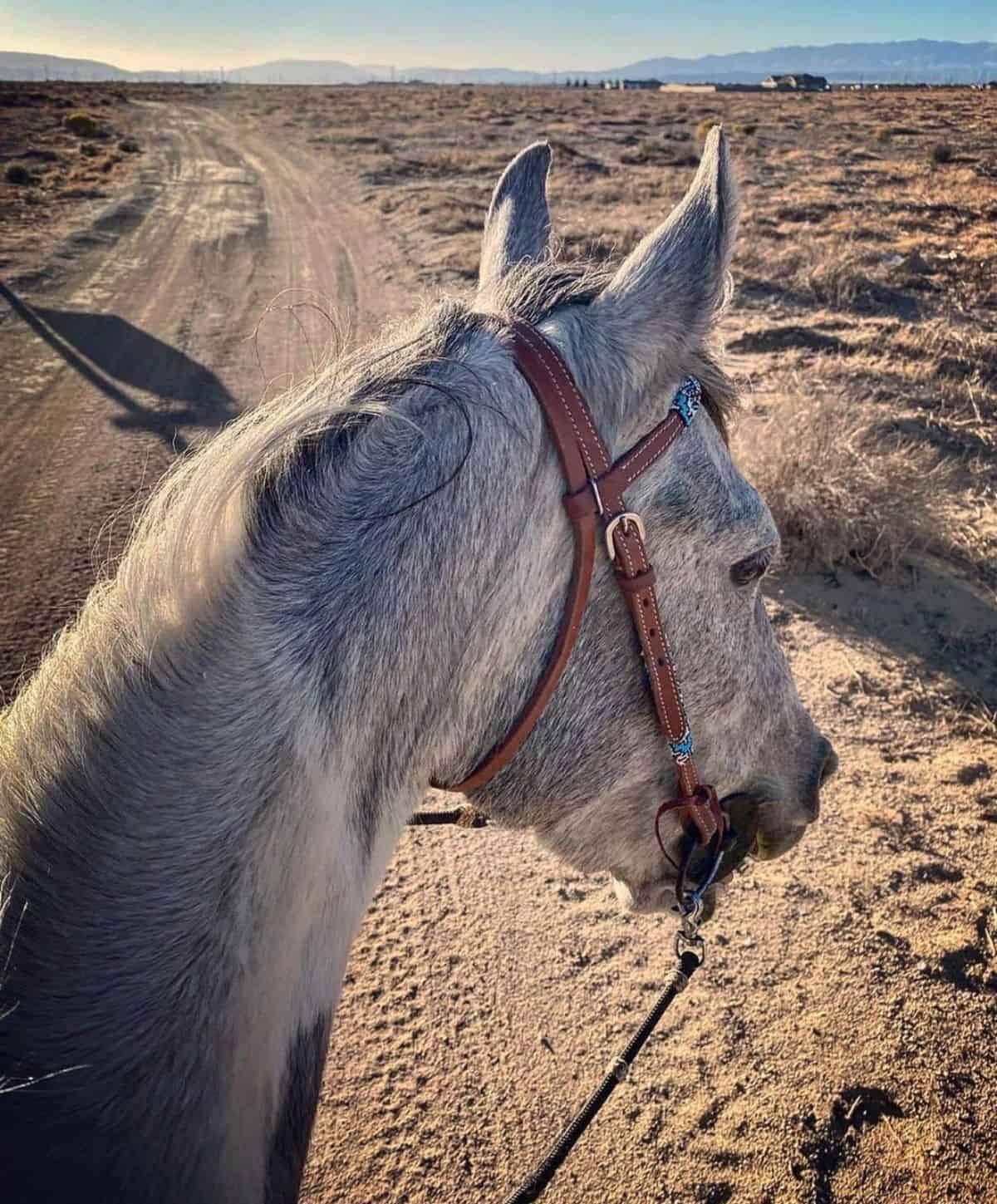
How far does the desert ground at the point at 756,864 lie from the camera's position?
8.45ft

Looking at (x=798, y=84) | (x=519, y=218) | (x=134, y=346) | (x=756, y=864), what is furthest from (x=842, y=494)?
(x=798, y=84)

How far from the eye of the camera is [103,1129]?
1019 millimetres

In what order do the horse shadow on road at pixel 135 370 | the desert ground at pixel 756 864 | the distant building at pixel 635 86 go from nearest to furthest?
the desert ground at pixel 756 864
the horse shadow on road at pixel 135 370
the distant building at pixel 635 86

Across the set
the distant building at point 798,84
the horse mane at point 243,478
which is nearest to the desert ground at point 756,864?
the horse mane at point 243,478

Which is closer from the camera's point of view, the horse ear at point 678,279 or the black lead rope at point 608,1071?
the horse ear at point 678,279

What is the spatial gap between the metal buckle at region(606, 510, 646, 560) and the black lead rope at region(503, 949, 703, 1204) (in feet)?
4.10

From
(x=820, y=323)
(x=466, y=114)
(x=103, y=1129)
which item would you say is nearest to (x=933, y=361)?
(x=820, y=323)

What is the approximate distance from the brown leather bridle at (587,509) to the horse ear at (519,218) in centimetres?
56

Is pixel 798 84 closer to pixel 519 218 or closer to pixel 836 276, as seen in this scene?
pixel 836 276

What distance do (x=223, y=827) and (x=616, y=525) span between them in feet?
2.70

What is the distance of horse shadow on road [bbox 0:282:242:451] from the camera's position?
7461 mm

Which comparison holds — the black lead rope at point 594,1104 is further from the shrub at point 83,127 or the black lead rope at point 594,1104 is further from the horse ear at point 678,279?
the shrub at point 83,127

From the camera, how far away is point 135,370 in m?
8.61

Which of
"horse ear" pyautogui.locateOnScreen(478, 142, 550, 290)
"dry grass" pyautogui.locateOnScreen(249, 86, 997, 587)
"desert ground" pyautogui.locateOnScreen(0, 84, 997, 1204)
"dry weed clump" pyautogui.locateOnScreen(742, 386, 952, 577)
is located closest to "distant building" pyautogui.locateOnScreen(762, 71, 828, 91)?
"dry grass" pyautogui.locateOnScreen(249, 86, 997, 587)
